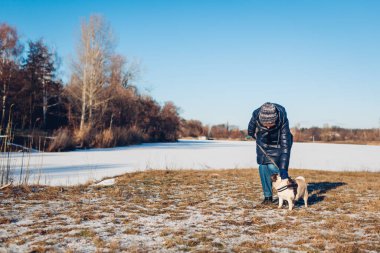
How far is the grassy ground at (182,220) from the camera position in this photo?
2.63 m

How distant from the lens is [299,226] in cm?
330

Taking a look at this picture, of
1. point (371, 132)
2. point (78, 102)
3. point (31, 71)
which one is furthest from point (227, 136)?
point (31, 71)

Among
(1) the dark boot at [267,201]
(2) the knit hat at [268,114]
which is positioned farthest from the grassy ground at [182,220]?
(2) the knit hat at [268,114]

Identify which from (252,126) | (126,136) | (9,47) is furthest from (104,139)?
(252,126)

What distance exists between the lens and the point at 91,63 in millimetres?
23562

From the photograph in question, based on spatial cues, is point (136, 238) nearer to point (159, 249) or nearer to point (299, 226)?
point (159, 249)

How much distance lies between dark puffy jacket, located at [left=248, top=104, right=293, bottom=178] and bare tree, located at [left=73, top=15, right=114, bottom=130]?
20379 millimetres

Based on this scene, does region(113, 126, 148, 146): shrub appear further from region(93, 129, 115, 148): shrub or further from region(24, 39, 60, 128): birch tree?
region(24, 39, 60, 128): birch tree

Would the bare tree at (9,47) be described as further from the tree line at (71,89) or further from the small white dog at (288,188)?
the small white dog at (288,188)

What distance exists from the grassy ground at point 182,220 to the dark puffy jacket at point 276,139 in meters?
0.64

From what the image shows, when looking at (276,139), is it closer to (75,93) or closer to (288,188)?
(288,188)

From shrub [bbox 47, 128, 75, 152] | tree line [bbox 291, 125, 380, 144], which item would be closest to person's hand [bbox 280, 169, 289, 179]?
shrub [bbox 47, 128, 75, 152]

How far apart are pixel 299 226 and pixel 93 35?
76.8 feet

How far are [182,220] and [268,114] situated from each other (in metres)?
1.73
